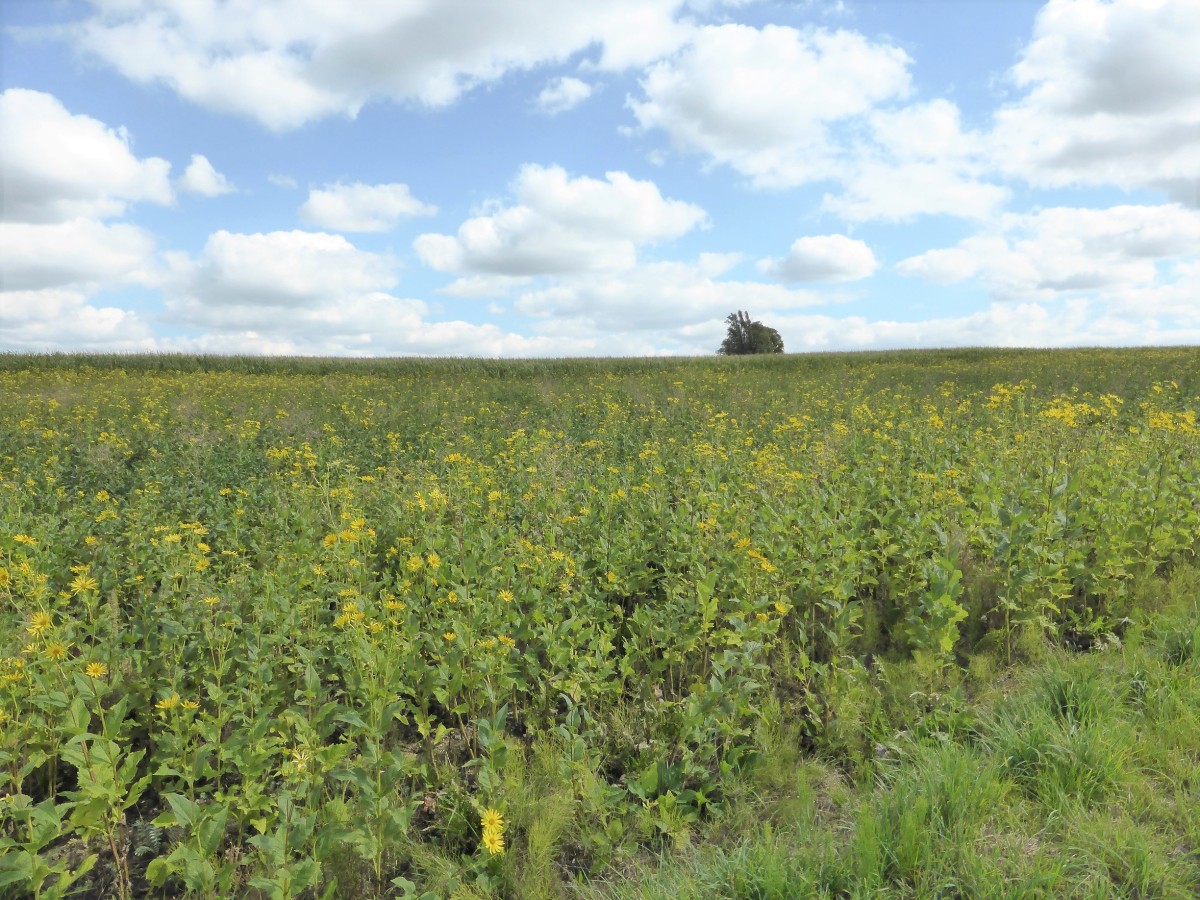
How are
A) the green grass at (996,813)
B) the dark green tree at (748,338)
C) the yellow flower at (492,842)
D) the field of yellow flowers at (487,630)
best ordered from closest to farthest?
1. the green grass at (996,813)
2. the yellow flower at (492,842)
3. the field of yellow flowers at (487,630)
4. the dark green tree at (748,338)

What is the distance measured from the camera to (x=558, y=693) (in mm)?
3941

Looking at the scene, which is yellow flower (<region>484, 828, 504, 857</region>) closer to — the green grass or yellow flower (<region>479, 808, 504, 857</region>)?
yellow flower (<region>479, 808, 504, 857</region>)

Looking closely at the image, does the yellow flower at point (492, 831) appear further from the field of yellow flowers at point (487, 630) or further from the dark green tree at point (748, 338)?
the dark green tree at point (748, 338)

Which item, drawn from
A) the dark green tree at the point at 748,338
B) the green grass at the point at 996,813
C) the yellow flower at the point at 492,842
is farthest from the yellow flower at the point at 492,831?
the dark green tree at the point at 748,338

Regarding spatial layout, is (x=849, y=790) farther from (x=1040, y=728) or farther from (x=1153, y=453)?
(x=1153, y=453)

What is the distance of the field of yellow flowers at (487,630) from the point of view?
2.93 metres

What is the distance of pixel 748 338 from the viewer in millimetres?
65750

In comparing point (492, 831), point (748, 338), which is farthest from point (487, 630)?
point (748, 338)

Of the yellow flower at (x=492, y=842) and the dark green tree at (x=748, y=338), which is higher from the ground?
the dark green tree at (x=748, y=338)

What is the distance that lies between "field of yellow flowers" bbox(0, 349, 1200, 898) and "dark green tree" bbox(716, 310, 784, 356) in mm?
58569

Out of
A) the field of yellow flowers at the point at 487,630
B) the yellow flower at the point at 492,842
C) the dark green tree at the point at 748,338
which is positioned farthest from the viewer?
the dark green tree at the point at 748,338

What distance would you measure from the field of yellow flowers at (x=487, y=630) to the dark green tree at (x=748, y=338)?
58569 millimetres

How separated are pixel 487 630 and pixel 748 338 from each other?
64543 mm

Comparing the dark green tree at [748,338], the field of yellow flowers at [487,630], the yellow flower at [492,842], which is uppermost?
the dark green tree at [748,338]
